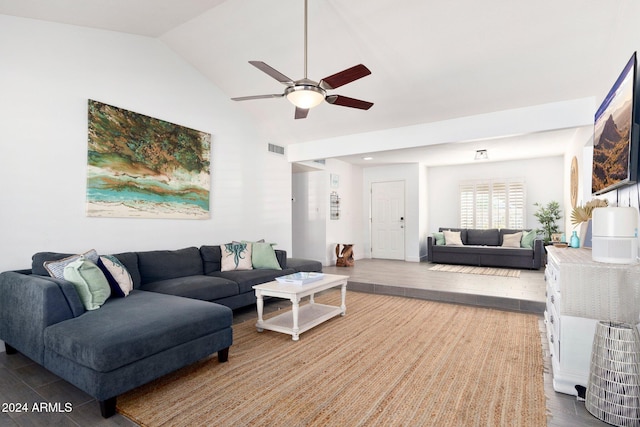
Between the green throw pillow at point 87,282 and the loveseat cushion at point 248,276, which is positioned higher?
the green throw pillow at point 87,282

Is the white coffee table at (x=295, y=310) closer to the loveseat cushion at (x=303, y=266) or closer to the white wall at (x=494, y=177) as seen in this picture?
the loveseat cushion at (x=303, y=266)

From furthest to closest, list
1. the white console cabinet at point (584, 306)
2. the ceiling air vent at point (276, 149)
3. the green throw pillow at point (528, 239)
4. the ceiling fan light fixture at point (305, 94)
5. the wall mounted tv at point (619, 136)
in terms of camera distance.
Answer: the green throw pillow at point (528, 239) < the ceiling air vent at point (276, 149) < the ceiling fan light fixture at point (305, 94) < the wall mounted tv at point (619, 136) < the white console cabinet at point (584, 306)

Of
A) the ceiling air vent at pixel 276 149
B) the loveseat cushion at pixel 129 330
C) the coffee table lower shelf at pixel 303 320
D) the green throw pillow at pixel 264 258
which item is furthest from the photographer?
the ceiling air vent at pixel 276 149

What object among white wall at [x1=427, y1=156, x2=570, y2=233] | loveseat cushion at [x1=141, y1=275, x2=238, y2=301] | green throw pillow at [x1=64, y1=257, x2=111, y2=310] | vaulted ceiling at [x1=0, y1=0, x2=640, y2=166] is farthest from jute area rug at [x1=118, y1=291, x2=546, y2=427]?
white wall at [x1=427, y1=156, x2=570, y2=233]

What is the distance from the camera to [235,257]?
4422 mm

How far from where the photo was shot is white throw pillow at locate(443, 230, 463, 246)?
761 centimetres

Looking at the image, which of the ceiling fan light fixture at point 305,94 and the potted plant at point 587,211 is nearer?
the ceiling fan light fixture at point 305,94

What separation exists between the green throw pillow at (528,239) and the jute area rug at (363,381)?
406cm

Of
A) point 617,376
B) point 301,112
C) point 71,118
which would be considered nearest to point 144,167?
point 71,118

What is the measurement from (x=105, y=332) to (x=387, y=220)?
7218 millimetres

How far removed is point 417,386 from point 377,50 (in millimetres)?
3347

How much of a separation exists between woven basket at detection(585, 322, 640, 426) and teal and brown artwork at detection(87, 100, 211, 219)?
429 cm

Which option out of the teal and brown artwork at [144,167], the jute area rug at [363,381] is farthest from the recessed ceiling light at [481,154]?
the teal and brown artwork at [144,167]

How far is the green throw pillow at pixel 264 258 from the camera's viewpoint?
14.8 feet
